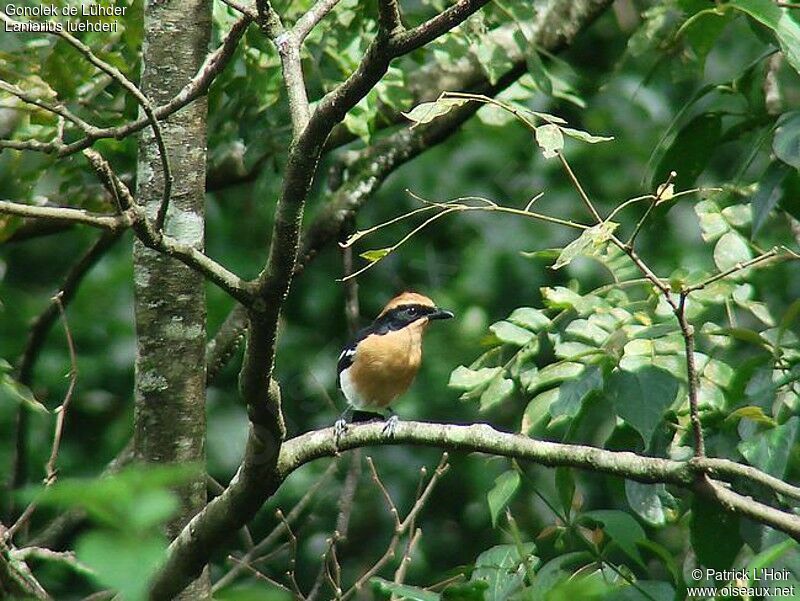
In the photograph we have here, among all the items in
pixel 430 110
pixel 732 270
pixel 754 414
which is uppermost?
pixel 430 110

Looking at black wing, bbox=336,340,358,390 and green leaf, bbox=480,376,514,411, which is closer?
green leaf, bbox=480,376,514,411

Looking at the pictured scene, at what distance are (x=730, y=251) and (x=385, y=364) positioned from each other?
7.30 ft

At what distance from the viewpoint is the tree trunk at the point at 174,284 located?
11.2 ft

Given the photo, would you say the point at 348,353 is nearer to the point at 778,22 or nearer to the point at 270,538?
the point at 270,538

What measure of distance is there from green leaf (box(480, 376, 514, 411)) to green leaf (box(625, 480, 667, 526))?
1.62ft

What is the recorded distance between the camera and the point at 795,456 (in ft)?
10.9

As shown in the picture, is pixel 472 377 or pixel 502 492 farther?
pixel 472 377

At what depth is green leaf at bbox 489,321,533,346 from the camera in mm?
3646

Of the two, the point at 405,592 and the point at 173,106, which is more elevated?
the point at 173,106

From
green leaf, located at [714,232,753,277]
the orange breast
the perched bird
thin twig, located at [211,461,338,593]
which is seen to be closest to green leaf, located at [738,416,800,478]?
green leaf, located at [714,232,753,277]

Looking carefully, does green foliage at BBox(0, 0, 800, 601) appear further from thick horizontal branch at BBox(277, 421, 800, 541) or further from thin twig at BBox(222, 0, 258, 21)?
thin twig at BBox(222, 0, 258, 21)

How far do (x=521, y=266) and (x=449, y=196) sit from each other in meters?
0.67

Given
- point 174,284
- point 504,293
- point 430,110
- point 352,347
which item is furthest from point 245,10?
point 504,293

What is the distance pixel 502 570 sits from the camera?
3.09 m
